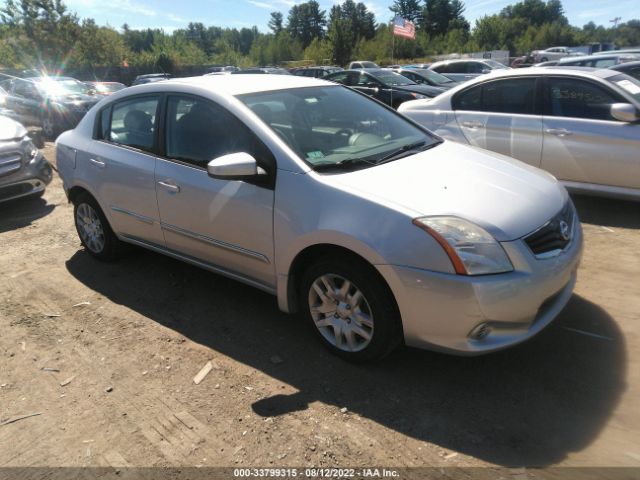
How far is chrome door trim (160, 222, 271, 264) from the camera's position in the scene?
328 centimetres

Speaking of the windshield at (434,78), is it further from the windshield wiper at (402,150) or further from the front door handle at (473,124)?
the windshield wiper at (402,150)

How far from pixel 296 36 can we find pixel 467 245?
116 m

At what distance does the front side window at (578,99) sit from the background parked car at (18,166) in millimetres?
6372

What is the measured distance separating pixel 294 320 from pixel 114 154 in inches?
81.8

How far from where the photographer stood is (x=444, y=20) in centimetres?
9469

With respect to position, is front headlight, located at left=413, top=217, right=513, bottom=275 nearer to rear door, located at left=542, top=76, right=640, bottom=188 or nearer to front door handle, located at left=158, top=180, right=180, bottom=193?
front door handle, located at left=158, top=180, right=180, bottom=193

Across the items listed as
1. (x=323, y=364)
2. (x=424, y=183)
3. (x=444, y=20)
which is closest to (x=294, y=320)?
(x=323, y=364)

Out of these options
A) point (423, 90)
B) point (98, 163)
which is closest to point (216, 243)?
point (98, 163)

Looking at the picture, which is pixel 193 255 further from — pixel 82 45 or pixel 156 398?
pixel 82 45

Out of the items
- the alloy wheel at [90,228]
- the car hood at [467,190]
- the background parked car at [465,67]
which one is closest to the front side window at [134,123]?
the alloy wheel at [90,228]

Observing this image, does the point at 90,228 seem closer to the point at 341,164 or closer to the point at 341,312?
the point at 341,164

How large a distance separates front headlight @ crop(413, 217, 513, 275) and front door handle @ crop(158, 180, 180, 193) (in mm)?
1869

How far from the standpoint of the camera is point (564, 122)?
5383mm

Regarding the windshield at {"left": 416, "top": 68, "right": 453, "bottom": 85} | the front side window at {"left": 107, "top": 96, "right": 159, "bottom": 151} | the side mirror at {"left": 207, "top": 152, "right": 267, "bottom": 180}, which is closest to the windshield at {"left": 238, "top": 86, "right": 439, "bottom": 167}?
the side mirror at {"left": 207, "top": 152, "right": 267, "bottom": 180}
